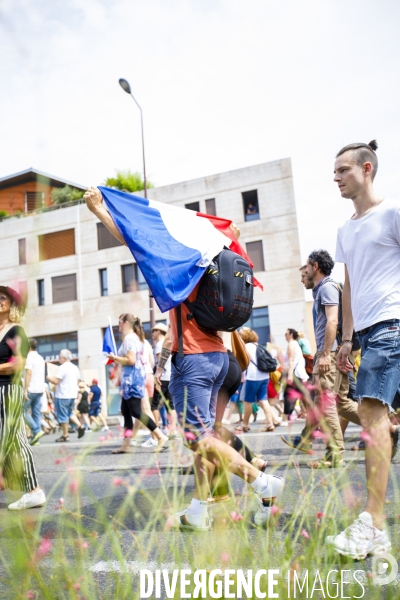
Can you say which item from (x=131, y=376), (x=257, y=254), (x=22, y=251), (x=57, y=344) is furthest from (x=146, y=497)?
(x=57, y=344)

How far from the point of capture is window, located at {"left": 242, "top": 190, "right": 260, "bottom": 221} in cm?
2984

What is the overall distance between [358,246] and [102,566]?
2.00 metres

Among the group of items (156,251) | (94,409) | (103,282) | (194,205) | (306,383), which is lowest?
(94,409)

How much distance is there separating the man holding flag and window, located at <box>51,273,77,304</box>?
29423mm

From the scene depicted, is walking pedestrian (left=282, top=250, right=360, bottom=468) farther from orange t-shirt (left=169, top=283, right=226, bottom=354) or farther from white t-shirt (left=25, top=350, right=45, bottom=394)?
white t-shirt (left=25, top=350, right=45, bottom=394)

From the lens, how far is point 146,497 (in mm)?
1788

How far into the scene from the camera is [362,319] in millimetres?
3023

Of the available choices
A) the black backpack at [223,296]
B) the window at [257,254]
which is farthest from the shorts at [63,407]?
the window at [257,254]

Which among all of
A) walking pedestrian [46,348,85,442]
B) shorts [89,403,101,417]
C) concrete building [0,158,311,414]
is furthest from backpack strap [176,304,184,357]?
concrete building [0,158,311,414]

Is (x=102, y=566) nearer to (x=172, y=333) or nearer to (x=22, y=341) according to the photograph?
(x=172, y=333)

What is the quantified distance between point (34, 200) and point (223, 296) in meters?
2.29

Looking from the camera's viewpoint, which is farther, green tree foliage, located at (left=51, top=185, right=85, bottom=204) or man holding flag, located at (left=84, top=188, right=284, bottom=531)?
man holding flag, located at (left=84, top=188, right=284, bottom=531)

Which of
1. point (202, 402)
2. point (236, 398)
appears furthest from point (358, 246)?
point (236, 398)

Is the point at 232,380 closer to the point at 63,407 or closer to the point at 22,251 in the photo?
the point at 22,251
